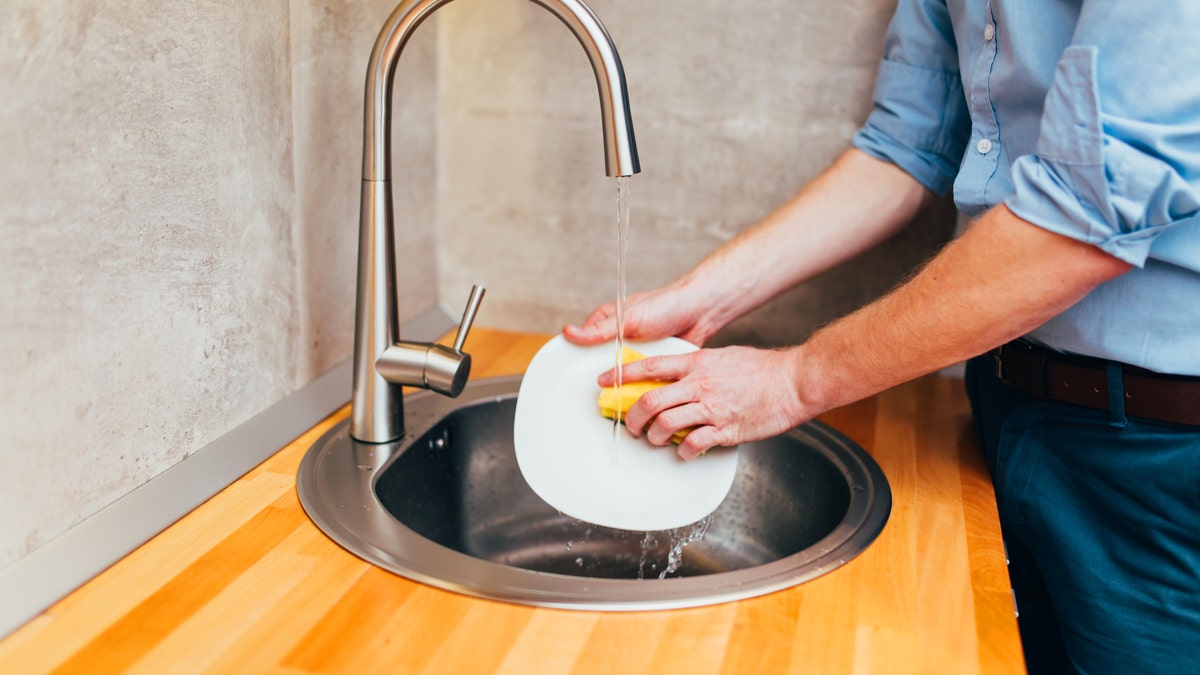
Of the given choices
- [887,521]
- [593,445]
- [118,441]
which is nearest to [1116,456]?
[887,521]

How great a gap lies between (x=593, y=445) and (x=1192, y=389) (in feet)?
1.92

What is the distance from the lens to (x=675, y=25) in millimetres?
1367

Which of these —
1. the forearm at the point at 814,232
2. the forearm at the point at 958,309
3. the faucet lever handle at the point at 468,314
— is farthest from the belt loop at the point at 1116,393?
the faucet lever handle at the point at 468,314

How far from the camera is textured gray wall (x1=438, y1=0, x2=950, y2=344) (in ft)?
4.43

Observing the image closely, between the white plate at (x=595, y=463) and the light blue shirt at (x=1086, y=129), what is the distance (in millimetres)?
381

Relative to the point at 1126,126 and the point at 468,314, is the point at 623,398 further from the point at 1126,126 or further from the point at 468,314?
the point at 1126,126

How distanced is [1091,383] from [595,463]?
505 millimetres

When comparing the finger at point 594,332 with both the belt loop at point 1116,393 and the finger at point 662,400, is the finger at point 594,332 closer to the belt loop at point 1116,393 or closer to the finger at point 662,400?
the finger at point 662,400

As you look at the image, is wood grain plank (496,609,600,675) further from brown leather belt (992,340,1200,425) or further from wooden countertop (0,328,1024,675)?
brown leather belt (992,340,1200,425)

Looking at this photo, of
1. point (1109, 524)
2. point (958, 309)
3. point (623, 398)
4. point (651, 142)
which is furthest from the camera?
point (651, 142)

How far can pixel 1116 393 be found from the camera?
96 centimetres

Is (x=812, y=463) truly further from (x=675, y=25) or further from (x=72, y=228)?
(x=72, y=228)

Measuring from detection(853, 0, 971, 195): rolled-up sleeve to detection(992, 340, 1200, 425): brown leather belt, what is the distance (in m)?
0.28

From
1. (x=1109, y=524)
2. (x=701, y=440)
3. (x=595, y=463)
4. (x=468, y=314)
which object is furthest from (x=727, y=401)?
(x=1109, y=524)
